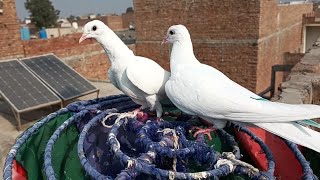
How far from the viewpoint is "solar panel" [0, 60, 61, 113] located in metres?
4.22

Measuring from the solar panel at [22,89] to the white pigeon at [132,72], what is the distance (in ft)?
8.55

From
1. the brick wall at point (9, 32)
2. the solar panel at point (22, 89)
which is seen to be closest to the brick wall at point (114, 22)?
the brick wall at point (9, 32)

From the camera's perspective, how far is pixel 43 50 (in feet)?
26.7

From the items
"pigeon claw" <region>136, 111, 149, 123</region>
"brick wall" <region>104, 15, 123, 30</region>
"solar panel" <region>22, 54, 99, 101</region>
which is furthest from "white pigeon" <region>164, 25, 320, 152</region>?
"brick wall" <region>104, 15, 123, 30</region>

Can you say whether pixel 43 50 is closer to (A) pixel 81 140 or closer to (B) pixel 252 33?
(B) pixel 252 33

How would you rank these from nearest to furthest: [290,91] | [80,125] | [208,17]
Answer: [80,125] < [290,91] < [208,17]

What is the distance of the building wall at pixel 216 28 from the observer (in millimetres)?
7543

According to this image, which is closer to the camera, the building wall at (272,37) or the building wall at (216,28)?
the building wall at (216,28)

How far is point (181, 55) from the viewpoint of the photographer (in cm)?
188

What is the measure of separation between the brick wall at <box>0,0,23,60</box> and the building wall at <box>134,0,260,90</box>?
3.96 meters

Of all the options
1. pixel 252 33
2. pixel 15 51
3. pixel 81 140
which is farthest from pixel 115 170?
pixel 252 33

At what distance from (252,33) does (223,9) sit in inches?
39.3

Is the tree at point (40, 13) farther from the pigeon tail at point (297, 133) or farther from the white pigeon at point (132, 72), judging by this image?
the pigeon tail at point (297, 133)

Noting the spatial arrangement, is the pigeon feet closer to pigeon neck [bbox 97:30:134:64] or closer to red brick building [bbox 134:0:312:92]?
pigeon neck [bbox 97:30:134:64]
